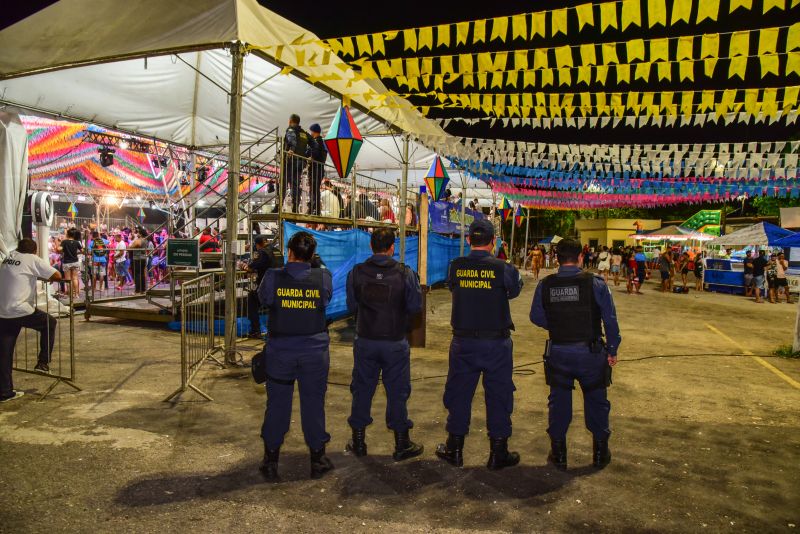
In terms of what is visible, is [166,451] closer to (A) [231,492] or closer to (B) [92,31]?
(A) [231,492]

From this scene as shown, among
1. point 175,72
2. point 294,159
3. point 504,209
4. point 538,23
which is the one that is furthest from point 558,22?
point 504,209

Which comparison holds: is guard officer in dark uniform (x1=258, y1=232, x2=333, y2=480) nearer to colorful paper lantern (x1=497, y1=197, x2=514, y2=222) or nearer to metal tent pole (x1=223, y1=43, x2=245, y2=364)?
metal tent pole (x1=223, y1=43, x2=245, y2=364)

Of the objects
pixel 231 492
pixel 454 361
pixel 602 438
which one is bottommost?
pixel 231 492

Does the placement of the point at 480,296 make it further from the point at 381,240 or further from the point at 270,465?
the point at 270,465

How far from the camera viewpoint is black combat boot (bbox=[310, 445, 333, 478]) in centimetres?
412

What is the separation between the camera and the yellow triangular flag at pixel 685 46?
591 cm

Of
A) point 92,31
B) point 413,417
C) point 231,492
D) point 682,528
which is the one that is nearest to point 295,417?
point 413,417

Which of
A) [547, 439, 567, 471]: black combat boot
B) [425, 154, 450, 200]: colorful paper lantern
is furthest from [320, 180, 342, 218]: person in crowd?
[547, 439, 567, 471]: black combat boot

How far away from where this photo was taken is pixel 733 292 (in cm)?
→ 2303

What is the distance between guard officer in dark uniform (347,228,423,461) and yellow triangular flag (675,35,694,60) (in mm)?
4415

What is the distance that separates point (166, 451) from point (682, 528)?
4.22 meters

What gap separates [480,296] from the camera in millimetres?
4469

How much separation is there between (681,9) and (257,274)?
7312mm

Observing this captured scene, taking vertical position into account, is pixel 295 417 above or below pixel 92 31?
below
